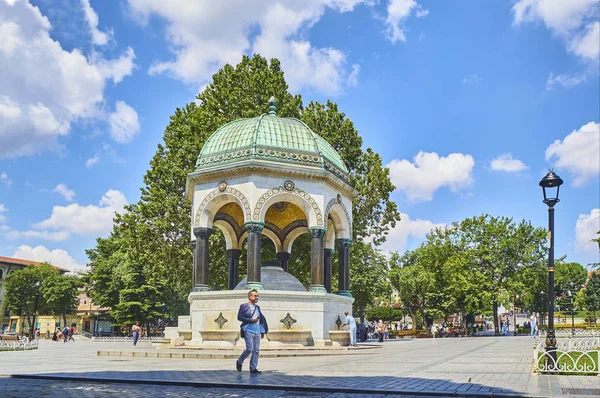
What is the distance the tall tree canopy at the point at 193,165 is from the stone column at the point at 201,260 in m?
8.36

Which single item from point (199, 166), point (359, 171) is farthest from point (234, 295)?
point (359, 171)

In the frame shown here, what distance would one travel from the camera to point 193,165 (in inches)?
1192

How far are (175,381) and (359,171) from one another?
2395 centimetres

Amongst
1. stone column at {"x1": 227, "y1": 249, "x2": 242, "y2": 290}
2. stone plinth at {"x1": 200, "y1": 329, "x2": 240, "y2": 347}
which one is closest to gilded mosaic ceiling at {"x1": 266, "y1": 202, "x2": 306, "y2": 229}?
stone column at {"x1": 227, "y1": 249, "x2": 242, "y2": 290}

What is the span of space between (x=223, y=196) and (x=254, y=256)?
8.60 ft

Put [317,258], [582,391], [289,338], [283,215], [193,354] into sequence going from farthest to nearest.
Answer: [283,215]
[317,258]
[289,338]
[193,354]
[582,391]

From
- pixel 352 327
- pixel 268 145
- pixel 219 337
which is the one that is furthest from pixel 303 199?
pixel 219 337

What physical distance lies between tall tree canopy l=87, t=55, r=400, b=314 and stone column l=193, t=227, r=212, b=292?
8358 millimetres

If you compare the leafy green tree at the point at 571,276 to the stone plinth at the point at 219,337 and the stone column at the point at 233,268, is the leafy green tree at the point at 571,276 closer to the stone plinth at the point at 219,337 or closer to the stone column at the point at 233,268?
the stone column at the point at 233,268

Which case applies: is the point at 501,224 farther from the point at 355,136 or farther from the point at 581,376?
the point at 581,376

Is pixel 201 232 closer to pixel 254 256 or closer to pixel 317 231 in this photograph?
pixel 254 256

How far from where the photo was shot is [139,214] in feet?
103

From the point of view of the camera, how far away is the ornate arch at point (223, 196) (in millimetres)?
19469

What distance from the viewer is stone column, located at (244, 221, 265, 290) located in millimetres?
18781
